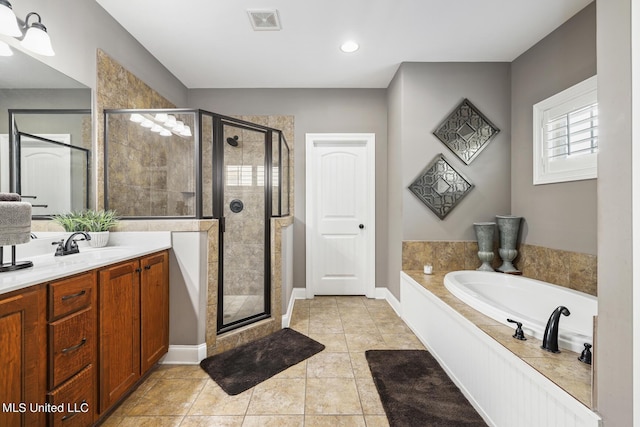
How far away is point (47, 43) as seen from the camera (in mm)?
1494

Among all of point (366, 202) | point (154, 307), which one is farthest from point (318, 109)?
point (154, 307)

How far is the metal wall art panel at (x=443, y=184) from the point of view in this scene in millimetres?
2803

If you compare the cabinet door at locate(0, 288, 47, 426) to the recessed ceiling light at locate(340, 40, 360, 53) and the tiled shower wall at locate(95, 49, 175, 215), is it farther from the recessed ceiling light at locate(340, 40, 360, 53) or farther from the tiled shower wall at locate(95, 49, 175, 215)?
the recessed ceiling light at locate(340, 40, 360, 53)

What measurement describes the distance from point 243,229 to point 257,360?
108 centimetres

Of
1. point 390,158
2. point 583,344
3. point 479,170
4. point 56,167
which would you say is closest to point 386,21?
point 390,158

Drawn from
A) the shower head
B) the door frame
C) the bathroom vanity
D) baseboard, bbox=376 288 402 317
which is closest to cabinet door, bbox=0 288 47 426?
the bathroom vanity

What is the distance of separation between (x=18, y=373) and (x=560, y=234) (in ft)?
10.9

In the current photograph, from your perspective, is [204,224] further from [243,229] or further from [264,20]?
[264,20]

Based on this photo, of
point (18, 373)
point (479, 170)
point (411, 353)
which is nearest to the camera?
point (18, 373)

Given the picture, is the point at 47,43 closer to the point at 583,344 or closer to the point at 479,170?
the point at 583,344

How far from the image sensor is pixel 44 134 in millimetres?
1614

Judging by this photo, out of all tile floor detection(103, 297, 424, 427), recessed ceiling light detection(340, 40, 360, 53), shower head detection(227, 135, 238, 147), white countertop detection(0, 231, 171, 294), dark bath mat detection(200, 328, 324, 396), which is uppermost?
recessed ceiling light detection(340, 40, 360, 53)

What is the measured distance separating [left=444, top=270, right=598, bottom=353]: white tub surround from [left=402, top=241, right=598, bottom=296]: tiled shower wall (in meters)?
0.15

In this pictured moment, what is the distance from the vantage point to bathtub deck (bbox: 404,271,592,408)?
1024mm
